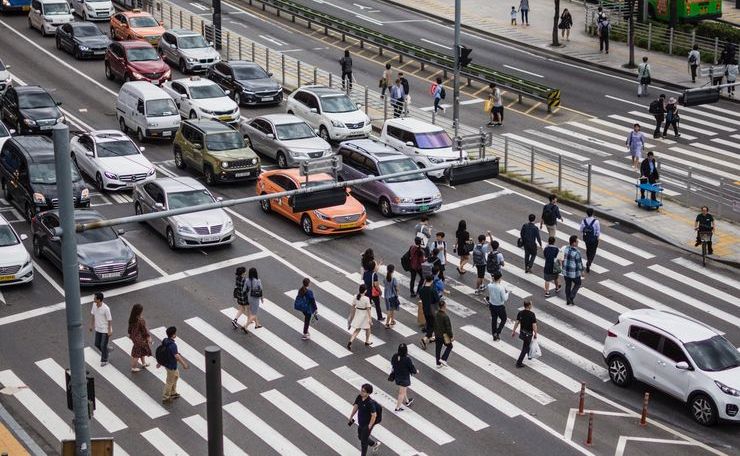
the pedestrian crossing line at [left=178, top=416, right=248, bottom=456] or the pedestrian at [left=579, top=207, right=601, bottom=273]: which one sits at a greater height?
the pedestrian at [left=579, top=207, right=601, bottom=273]

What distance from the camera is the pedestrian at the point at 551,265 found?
28.8 metres

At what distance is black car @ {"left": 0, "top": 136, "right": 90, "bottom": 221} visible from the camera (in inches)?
1329

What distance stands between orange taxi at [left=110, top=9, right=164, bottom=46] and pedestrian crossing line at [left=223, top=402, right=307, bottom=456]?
33034 millimetres

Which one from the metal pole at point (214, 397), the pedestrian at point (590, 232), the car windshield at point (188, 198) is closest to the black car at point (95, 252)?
the car windshield at point (188, 198)

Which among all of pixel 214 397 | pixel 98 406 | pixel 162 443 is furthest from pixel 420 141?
pixel 214 397

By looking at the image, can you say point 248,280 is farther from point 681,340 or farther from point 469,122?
point 469,122

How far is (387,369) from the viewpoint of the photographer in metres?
25.7

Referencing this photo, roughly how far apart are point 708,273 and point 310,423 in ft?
44.8

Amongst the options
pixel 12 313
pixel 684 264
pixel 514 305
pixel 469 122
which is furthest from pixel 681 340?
pixel 469 122

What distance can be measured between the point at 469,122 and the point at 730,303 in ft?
57.7

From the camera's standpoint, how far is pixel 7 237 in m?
29.8

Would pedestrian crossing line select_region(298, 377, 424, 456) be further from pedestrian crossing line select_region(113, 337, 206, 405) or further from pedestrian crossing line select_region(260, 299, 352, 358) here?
pedestrian crossing line select_region(113, 337, 206, 405)

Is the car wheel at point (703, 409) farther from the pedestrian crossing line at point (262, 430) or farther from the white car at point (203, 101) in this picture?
the white car at point (203, 101)

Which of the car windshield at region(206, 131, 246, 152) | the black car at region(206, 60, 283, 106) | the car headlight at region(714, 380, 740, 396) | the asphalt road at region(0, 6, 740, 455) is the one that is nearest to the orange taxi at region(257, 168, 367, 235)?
the asphalt road at region(0, 6, 740, 455)
